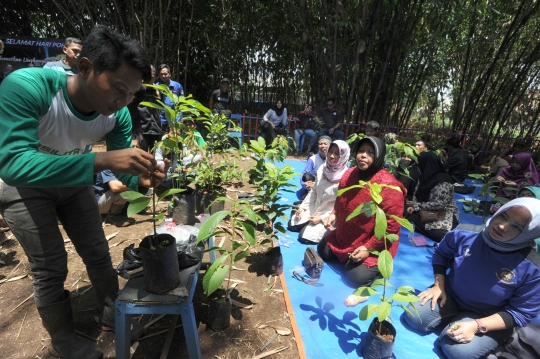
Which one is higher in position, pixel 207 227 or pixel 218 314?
pixel 207 227

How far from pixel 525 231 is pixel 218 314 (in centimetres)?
215

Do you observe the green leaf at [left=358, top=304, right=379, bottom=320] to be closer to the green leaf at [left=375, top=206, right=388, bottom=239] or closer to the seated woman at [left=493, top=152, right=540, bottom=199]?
the green leaf at [left=375, top=206, right=388, bottom=239]

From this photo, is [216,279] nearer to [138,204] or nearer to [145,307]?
[145,307]

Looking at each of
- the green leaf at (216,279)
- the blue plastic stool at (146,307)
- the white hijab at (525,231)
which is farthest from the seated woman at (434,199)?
the blue plastic stool at (146,307)

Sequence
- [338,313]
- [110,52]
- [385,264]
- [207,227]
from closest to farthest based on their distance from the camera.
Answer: [110,52], [207,227], [385,264], [338,313]

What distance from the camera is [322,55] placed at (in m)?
8.48

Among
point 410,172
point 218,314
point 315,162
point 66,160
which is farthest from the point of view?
point 315,162

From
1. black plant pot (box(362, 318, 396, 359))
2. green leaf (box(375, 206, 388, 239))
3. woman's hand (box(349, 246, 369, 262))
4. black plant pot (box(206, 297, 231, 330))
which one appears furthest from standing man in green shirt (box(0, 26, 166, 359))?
woman's hand (box(349, 246, 369, 262))

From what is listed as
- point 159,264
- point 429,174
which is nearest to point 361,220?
point 429,174

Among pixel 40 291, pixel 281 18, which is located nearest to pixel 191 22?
pixel 281 18

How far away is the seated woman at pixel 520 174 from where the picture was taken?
4.96 metres

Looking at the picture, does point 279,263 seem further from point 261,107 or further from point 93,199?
point 261,107

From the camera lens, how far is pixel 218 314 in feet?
6.98

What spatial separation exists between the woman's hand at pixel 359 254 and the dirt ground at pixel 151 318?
2.56 ft
